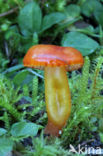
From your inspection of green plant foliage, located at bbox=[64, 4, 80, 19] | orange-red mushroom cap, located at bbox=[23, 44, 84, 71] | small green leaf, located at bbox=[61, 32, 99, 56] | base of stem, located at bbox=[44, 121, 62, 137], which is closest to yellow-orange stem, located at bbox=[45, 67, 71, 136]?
base of stem, located at bbox=[44, 121, 62, 137]

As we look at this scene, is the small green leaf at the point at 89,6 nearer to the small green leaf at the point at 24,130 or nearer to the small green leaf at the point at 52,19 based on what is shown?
the small green leaf at the point at 52,19

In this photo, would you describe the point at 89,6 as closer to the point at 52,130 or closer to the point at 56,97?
the point at 56,97

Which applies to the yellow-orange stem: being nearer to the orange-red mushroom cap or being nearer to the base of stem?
the base of stem

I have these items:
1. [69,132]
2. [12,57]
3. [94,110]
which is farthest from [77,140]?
→ [12,57]

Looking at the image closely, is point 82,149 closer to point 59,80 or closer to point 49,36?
point 59,80

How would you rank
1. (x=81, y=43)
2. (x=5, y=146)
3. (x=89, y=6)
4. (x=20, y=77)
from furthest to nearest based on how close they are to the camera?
(x=89, y=6), (x=81, y=43), (x=20, y=77), (x=5, y=146)

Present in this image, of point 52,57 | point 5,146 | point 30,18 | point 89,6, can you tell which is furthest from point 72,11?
point 5,146
